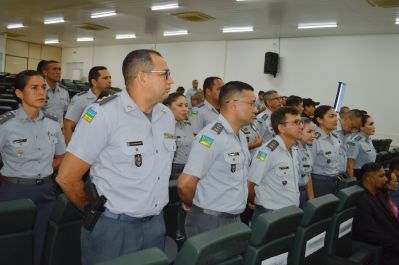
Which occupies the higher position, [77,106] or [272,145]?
[77,106]

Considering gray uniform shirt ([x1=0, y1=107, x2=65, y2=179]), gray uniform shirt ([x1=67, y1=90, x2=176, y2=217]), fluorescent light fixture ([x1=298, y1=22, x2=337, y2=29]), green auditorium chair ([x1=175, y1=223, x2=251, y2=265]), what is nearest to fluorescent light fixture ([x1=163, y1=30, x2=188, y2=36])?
fluorescent light fixture ([x1=298, y1=22, x2=337, y2=29])

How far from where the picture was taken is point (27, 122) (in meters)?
2.55

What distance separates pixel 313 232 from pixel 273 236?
559 mm

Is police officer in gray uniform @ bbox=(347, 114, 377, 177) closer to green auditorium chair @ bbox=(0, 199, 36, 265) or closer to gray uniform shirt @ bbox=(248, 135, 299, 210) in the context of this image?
gray uniform shirt @ bbox=(248, 135, 299, 210)

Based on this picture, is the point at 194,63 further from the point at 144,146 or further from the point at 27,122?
the point at 144,146

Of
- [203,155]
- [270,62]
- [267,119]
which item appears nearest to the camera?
[203,155]

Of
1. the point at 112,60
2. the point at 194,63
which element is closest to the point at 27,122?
the point at 194,63

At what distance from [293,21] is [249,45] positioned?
10.8 feet

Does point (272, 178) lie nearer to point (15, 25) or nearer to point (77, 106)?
point (77, 106)

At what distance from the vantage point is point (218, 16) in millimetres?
9203

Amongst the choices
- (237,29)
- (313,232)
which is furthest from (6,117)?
(237,29)

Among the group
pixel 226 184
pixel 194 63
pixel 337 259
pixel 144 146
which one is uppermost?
pixel 194 63

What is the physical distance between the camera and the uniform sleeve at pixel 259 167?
2516 mm

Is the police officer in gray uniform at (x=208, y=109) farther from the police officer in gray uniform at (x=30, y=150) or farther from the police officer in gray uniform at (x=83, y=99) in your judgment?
the police officer in gray uniform at (x=30, y=150)
